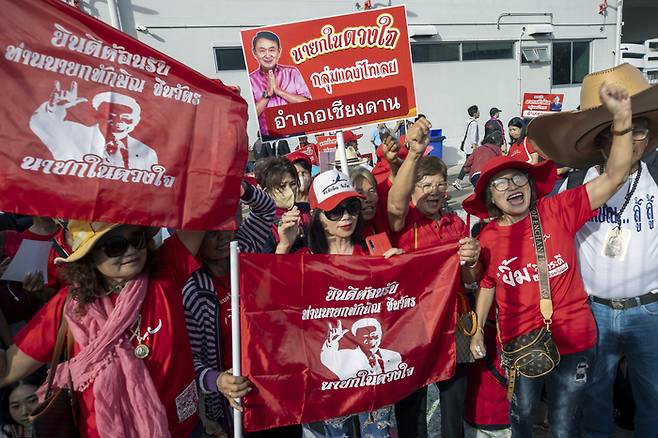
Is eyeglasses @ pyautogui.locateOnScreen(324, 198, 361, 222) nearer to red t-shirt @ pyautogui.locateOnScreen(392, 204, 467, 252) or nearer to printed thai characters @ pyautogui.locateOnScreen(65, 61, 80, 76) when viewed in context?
red t-shirt @ pyautogui.locateOnScreen(392, 204, 467, 252)

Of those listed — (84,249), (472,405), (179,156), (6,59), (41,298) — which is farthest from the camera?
(472,405)

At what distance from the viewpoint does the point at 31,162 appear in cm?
168

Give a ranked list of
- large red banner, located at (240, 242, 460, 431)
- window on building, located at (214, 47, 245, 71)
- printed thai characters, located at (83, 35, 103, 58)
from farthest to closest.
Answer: window on building, located at (214, 47, 245, 71), large red banner, located at (240, 242, 460, 431), printed thai characters, located at (83, 35, 103, 58)

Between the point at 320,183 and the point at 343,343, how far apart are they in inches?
35.8

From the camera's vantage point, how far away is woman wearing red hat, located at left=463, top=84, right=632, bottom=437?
7.83 feet

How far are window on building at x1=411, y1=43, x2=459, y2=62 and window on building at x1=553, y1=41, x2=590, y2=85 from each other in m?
4.60

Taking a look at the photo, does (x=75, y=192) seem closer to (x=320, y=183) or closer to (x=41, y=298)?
(x=41, y=298)

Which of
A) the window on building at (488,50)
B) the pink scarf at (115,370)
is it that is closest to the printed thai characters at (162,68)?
the pink scarf at (115,370)

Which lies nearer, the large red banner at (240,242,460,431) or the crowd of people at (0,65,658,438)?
the crowd of people at (0,65,658,438)

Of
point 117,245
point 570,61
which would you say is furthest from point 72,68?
point 570,61

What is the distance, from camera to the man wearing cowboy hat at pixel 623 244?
2516 mm

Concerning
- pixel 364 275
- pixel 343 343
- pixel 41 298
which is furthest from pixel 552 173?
pixel 41 298

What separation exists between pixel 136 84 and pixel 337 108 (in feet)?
5.72

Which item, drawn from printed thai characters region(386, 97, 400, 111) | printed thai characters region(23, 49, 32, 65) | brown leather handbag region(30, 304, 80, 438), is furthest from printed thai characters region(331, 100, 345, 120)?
brown leather handbag region(30, 304, 80, 438)
